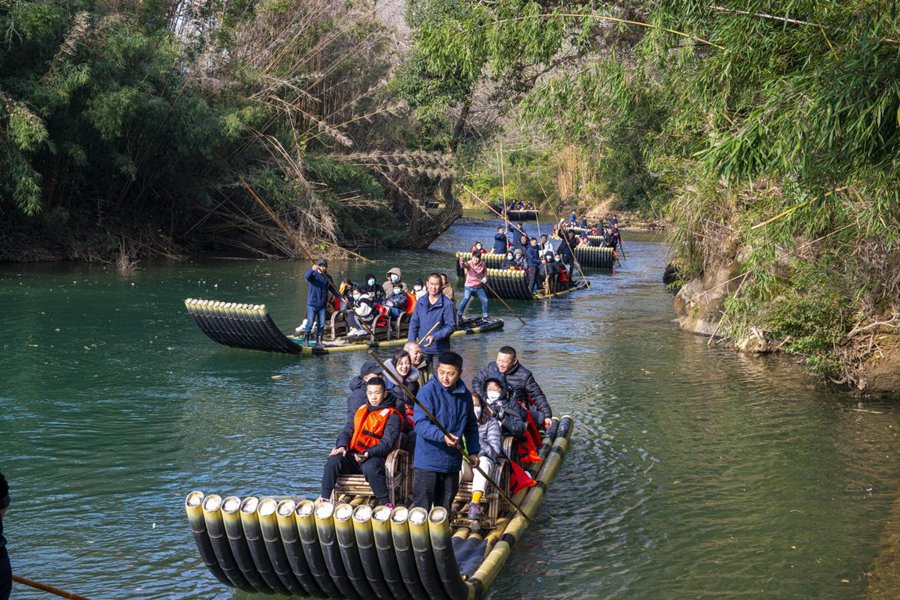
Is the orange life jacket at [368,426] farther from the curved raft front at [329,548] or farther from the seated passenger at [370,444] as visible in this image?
the curved raft front at [329,548]

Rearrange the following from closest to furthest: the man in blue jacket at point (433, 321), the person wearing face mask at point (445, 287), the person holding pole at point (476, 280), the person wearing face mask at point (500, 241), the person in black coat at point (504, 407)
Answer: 1. the person in black coat at point (504, 407)
2. the man in blue jacket at point (433, 321)
3. the person wearing face mask at point (445, 287)
4. the person holding pole at point (476, 280)
5. the person wearing face mask at point (500, 241)

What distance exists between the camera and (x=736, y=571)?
871 centimetres

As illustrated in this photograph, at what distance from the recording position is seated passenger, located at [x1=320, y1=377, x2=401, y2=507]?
28.8ft

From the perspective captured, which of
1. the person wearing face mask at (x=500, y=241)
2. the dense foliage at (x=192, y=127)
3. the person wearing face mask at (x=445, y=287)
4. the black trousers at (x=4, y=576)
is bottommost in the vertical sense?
the black trousers at (x=4, y=576)

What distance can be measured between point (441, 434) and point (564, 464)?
13.4 feet

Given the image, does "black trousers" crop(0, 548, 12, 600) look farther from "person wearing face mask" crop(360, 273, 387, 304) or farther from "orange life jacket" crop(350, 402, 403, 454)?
"person wearing face mask" crop(360, 273, 387, 304)

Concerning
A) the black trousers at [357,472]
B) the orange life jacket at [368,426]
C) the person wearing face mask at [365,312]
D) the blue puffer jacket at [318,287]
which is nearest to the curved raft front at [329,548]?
the black trousers at [357,472]

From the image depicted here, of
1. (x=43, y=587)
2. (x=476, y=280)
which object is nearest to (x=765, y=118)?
(x=43, y=587)

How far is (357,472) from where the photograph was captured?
29.7 ft

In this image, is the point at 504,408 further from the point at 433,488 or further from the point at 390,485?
the point at 433,488

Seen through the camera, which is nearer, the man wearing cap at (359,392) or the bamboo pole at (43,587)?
the bamboo pole at (43,587)

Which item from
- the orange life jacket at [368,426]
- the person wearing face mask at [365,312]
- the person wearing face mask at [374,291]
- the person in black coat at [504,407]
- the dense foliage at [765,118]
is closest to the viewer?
the dense foliage at [765,118]

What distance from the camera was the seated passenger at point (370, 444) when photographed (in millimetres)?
8766

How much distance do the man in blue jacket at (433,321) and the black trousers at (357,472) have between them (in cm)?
443
